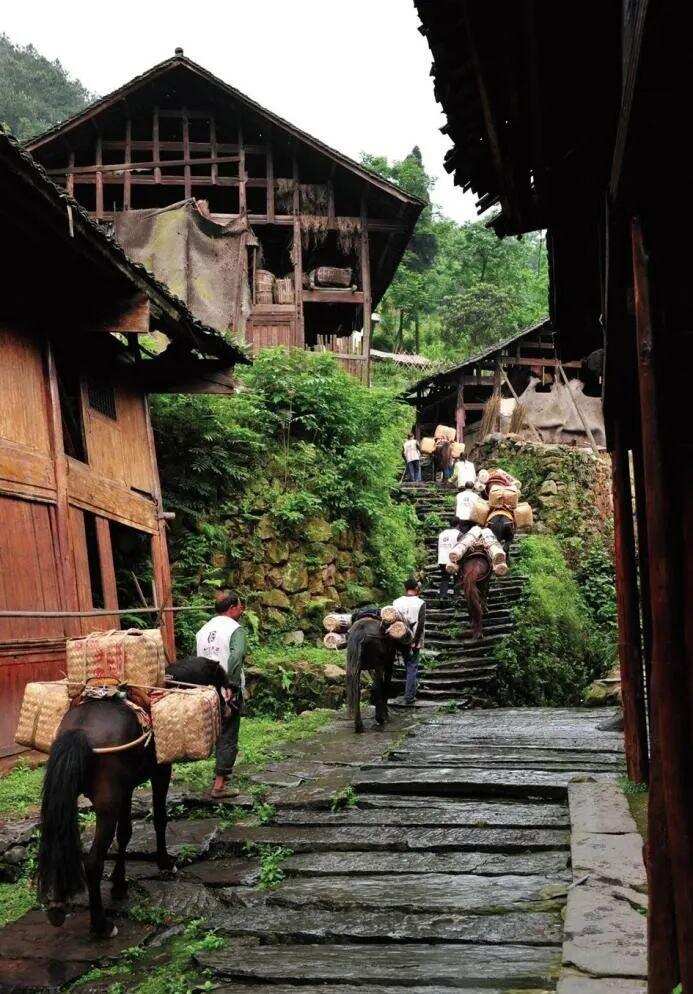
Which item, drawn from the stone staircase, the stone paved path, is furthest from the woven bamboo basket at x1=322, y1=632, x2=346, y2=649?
the stone paved path

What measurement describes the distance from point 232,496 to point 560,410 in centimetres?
1792

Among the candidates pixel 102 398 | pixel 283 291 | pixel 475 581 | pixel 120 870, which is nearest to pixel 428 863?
pixel 120 870

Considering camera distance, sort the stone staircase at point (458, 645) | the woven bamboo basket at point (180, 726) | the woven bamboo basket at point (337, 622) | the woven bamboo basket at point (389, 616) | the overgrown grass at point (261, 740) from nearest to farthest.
→ the woven bamboo basket at point (180, 726) < the overgrown grass at point (261, 740) < the woven bamboo basket at point (389, 616) < the woven bamboo basket at point (337, 622) < the stone staircase at point (458, 645)

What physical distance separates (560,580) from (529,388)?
40.2 feet

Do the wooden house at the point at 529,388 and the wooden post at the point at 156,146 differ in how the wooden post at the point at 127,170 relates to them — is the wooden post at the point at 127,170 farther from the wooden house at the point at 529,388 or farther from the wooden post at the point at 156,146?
the wooden house at the point at 529,388

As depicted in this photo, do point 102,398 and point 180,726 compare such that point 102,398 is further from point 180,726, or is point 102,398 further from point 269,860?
point 269,860

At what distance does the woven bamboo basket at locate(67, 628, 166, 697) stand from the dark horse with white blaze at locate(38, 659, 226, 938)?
0.21 m

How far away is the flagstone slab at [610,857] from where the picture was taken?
5875mm

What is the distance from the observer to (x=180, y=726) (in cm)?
669

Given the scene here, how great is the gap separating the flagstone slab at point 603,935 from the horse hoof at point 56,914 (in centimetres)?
295

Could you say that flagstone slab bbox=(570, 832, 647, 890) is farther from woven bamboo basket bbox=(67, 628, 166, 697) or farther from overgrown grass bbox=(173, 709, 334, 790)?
overgrown grass bbox=(173, 709, 334, 790)

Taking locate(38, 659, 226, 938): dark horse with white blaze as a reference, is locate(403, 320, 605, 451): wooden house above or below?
above

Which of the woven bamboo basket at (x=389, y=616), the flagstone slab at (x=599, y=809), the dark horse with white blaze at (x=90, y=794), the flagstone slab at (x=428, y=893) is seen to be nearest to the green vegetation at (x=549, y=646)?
the woven bamboo basket at (x=389, y=616)

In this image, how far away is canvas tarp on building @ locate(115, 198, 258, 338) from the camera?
74.5ft
